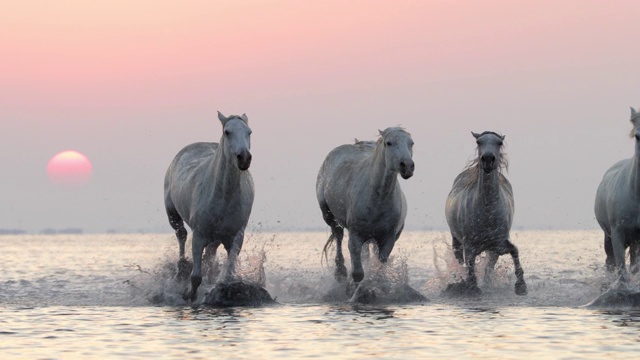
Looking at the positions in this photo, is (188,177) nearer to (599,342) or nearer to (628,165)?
(628,165)

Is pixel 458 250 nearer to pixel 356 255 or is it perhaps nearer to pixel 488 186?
pixel 488 186

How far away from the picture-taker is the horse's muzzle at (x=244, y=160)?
A: 1337 centimetres

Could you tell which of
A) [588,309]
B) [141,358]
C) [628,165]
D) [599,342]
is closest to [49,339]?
[141,358]

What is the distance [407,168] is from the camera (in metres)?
13.9

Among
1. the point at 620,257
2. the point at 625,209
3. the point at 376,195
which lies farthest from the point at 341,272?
the point at 625,209

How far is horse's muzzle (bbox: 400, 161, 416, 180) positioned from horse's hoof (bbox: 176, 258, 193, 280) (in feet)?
14.7

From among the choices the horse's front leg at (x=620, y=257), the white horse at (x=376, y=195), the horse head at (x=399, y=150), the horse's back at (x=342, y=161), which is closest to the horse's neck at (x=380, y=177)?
the white horse at (x=376, y=195)

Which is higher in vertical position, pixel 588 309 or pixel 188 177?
pixel 188 177

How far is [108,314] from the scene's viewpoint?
13.9 m

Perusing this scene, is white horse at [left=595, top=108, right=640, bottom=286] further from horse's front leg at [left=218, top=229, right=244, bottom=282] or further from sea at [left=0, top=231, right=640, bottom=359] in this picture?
horse's front leg at [left=218, top=229, right=244, bottom=282]

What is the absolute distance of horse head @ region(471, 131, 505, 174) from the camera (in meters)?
14.9

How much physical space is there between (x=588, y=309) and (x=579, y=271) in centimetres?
1157

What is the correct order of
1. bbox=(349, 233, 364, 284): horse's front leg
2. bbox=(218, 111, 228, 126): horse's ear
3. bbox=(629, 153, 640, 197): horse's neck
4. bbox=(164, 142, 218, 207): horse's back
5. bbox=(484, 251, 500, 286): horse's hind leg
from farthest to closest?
bbox=(484, 251, 500, 286): horse's hind leg
bbox=(164, 142, 218, 207): horse's back
bbox=(349, 233, 364, 284): horse's front leg
bbox=(218, 111, 228, 126): horse's ear
bbox=(629, 153, 640, 197): horse's neck

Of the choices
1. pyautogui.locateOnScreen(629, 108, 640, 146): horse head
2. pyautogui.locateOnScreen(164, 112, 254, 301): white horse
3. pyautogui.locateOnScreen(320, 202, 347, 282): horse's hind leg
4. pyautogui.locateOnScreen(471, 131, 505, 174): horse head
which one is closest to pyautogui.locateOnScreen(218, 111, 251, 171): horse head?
pyautogui.locateOnScreen(164, 112, 254, 301): white horse
